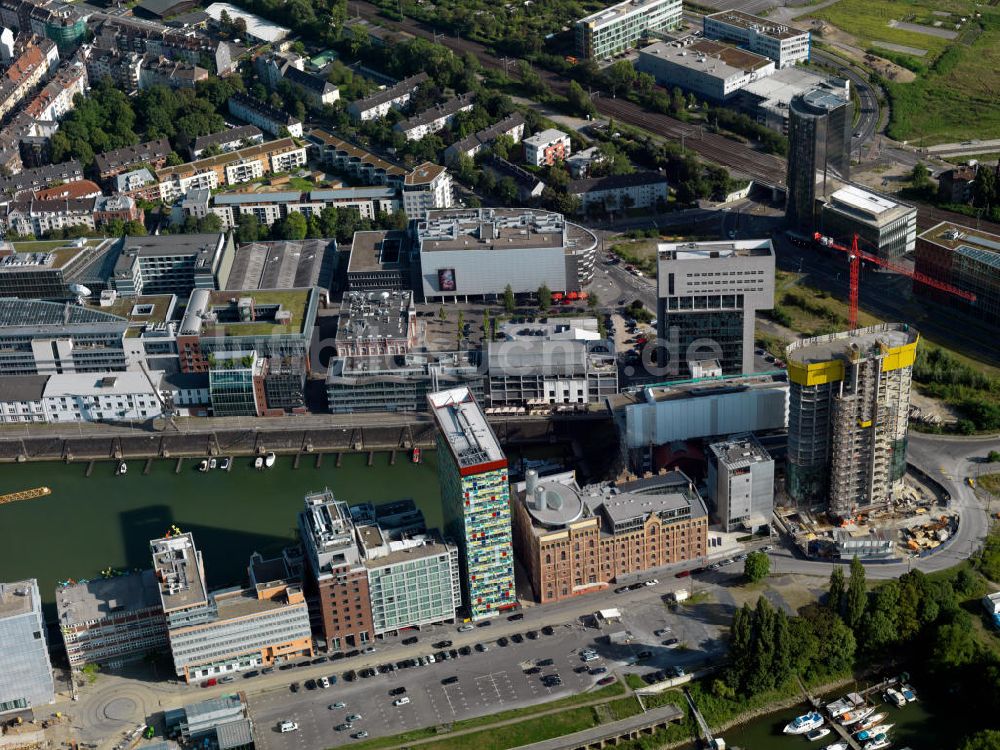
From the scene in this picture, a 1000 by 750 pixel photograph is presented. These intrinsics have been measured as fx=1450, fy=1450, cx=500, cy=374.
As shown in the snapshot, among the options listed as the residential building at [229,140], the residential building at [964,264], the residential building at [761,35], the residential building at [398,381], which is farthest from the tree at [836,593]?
the residential building at [761,35]

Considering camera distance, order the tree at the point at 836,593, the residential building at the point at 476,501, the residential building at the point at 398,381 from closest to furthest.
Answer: the residential building at the point at 476,501
the tree at the point at 836,593
the residential building at the point at 398,381

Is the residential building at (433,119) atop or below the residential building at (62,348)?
atop

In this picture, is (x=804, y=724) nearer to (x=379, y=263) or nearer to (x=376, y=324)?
(x=376, y=324)

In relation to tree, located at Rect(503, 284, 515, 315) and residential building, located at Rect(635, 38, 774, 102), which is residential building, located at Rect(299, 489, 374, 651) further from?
residential building, located at Rect(635, 38, 774, 102)

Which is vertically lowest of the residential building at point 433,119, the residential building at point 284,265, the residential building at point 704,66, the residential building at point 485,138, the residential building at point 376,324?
the residential building at point 376,324

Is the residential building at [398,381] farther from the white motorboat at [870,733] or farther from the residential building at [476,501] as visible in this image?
the white motorboat at [870,733]

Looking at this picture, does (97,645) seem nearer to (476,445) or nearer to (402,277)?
(476,445)

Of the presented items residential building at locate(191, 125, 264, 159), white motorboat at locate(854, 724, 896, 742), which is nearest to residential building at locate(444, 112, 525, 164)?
residential building at locate(191, 125, 264, 159)
